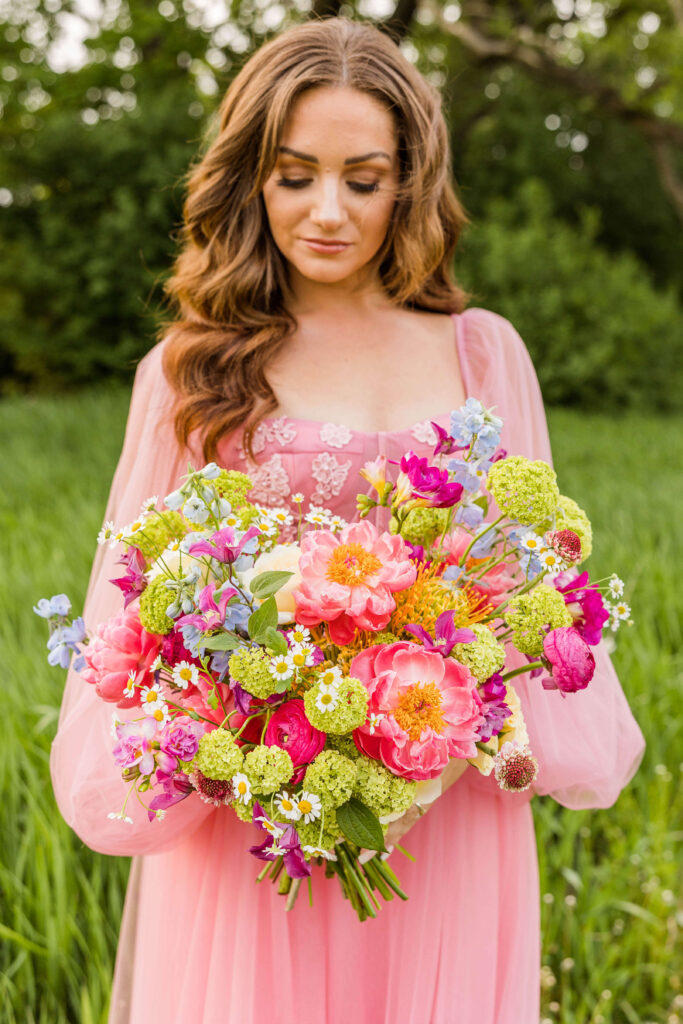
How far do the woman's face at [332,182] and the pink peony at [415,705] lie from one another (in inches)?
31.0

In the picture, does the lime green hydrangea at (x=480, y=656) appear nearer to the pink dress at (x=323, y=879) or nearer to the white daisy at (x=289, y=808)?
the white daisy at (x=289, y=808)

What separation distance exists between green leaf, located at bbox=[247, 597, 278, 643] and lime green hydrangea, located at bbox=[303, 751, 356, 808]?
163mm

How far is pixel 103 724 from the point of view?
57.9 inches

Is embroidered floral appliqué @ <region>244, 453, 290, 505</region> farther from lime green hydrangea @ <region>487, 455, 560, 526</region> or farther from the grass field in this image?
the grass field

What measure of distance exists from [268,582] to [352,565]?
3.9 inches

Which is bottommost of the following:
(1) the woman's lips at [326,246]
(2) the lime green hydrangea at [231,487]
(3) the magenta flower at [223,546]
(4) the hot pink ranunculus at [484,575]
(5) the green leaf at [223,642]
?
(5) the green leaf at [223,642]

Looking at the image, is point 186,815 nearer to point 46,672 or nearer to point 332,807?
point 332,807

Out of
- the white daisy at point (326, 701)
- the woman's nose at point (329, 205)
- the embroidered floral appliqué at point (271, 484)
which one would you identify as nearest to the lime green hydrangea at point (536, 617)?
the white daisy at point (326, 701)

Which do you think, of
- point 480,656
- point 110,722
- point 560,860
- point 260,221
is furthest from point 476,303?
point 480,656

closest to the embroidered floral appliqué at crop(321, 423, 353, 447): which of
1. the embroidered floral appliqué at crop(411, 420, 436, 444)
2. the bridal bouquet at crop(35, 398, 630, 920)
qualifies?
the embroidered floral appliqué at crop(411, 420, 436, 444)

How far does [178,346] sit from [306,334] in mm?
248

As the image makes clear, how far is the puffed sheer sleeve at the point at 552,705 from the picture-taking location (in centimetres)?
151

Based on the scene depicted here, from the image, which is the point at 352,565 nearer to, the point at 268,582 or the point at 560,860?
the point at 268,582

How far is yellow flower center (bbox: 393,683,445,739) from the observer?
96cm
